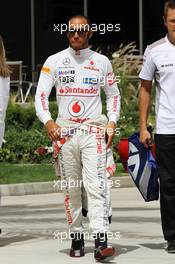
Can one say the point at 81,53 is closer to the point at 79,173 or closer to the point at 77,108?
the point at 77,108

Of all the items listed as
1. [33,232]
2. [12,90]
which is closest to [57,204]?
[33,232]

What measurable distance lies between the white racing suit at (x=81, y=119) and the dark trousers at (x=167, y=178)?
1.50 feet

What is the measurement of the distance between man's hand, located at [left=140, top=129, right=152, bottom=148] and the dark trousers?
72 millimetres

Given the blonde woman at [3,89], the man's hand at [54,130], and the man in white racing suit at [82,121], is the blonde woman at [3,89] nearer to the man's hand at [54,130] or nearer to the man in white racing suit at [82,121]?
the man in white racing suit at [82,121]

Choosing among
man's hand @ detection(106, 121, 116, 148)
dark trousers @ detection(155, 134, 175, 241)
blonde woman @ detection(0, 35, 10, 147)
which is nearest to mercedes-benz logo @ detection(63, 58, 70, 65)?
man's hand @ detection(106, 121, 116, 148)

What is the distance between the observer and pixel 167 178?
888 centimetres

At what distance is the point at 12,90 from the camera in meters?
24.1

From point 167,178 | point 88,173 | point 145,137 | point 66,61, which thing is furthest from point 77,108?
point 167,178

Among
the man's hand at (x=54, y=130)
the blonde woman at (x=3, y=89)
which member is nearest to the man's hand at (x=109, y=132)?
the man's hand at (x=54, y=130)

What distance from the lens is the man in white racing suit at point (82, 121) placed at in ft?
28.5

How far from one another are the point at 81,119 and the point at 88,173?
44cm

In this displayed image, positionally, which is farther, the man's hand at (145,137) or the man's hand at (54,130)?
A: the man's hand at (145,137)

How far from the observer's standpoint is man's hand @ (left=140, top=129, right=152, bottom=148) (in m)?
8.97

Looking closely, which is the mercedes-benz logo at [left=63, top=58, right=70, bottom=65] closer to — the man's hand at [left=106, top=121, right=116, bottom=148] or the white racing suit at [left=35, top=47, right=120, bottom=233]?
the white racing suit at [left=35, top=47, right=120, bottom=233]
